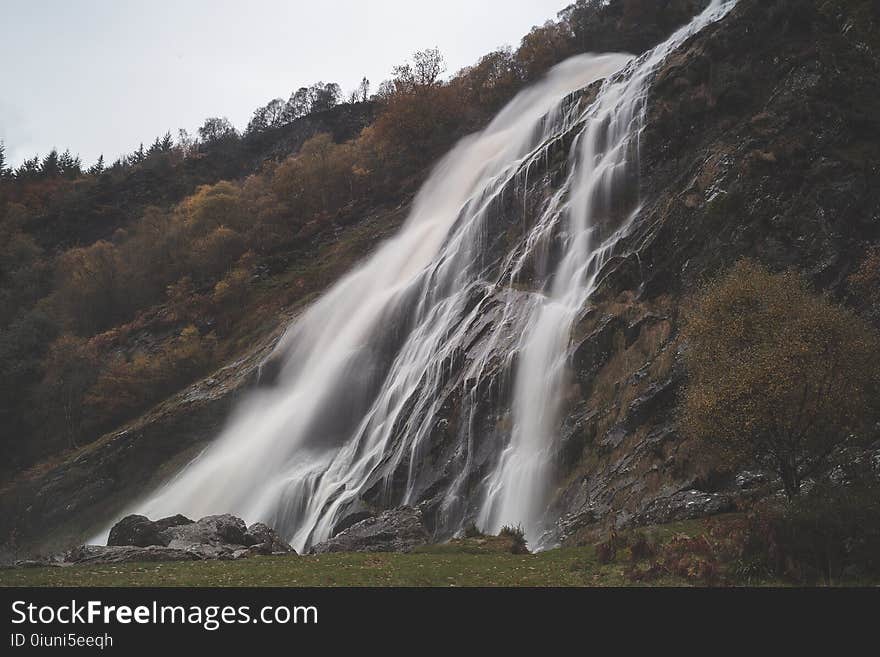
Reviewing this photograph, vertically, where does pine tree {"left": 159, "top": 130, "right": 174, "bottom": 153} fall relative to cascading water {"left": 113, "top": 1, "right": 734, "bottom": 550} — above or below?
above

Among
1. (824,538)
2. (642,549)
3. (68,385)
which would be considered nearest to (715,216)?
(642,549)

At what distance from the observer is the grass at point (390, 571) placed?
14.7 meters

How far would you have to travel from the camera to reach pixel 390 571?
16.2 metres

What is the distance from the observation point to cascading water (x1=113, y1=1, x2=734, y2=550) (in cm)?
2697

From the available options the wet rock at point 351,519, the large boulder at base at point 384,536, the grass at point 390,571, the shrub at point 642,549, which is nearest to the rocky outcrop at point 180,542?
the grass at point 390,571

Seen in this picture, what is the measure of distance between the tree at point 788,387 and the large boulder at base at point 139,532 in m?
18.6

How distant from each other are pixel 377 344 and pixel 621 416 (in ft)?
60.6

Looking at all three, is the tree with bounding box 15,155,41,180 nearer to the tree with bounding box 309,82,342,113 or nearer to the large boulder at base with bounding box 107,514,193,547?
the tree with bounding box 309,82,342,113

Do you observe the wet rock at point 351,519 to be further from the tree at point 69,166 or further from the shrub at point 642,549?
the tree at point 69,166

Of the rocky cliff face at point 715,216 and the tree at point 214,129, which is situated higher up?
the tree at point 214,129

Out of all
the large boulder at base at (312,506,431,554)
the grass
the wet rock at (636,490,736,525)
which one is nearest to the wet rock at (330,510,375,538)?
the large boulder at base at (312,506,431,554)

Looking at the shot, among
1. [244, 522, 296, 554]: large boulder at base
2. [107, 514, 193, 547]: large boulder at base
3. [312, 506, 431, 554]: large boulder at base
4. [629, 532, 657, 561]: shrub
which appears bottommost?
[312, 506, 431, 554]: large boulder at base

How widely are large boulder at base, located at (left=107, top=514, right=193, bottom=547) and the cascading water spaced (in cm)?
698
